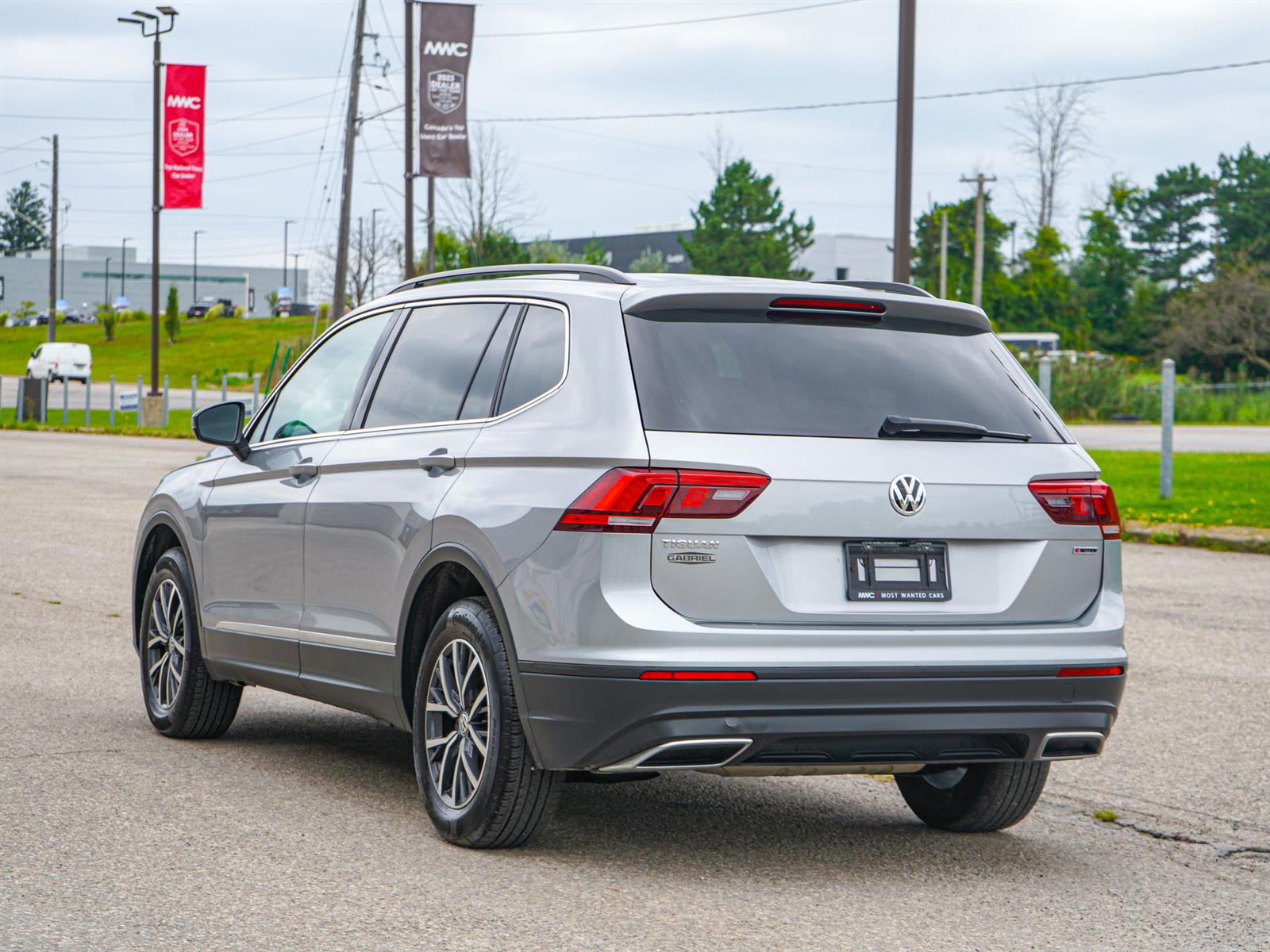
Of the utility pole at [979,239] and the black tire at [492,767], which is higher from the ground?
the utility pole at [979,239]

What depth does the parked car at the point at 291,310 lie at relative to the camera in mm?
130150

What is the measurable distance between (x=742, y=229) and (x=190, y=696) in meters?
83.7

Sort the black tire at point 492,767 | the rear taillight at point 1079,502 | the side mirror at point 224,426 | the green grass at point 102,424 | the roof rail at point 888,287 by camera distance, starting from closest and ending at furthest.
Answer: the black tire at point 492,767
the rear taillight at point 1079,502
the roof rail at point 888,287
the side mirror at point 224,426
the green grass at point 102,424

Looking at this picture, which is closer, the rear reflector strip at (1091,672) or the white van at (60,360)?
the rear reflector strip at (1091,672)

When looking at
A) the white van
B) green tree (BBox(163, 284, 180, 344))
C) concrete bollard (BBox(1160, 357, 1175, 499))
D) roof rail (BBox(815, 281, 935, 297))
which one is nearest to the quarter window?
roof rail (BBox(815, 281, 935, 297))

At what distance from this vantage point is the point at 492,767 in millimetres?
5039

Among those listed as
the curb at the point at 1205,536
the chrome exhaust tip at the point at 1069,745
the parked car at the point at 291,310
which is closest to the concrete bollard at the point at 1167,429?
the curb at the point at 1205,536

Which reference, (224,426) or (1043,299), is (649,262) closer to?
(1043,299)

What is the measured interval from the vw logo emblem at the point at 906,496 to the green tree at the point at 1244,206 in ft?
291

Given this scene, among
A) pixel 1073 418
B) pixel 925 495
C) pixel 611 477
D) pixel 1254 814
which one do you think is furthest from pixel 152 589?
pixel 1073 418

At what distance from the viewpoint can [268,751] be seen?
275 inches

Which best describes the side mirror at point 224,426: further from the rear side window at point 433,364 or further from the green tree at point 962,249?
the green tree at point 962,249

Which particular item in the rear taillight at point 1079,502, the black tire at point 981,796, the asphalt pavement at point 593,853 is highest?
the rear taillight at point 1079,502

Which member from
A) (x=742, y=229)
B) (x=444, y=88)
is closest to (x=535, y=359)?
(x=444, y=88)
